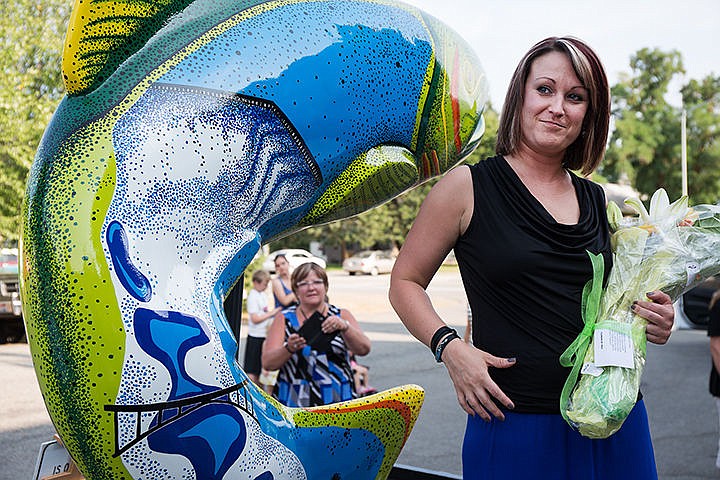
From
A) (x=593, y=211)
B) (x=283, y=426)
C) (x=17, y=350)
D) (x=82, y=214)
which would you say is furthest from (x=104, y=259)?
(x=17, y=350)

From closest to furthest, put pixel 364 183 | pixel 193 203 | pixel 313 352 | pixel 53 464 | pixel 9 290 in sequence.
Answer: pixel 193 203 < pixel 364 183 < pixel 53 464 < pixel 313 352 < pixel 9 290

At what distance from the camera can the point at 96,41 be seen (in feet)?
5.38

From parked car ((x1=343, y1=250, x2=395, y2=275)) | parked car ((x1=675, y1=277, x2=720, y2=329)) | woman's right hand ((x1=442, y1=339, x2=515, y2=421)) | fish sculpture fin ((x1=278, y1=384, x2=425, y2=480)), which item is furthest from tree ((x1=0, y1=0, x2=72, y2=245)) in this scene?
parked car ((x1=343, y1=250, x2=395, y2=275))

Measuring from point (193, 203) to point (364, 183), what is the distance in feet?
1.60

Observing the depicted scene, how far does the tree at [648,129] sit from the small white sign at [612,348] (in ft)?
Answer: 95.3

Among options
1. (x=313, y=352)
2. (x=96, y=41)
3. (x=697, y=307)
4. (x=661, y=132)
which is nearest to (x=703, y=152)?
(x=661, y=132)

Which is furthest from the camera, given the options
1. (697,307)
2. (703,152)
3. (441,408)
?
(703,152)

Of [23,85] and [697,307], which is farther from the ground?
[23,85]

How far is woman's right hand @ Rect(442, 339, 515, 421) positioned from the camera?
1609mm

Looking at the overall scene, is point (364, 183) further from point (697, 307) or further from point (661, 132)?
point (661, 132)

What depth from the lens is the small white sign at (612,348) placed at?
1.63 metres

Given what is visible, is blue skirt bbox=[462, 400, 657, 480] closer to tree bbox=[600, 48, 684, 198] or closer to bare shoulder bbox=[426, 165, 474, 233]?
bare shoulder bbox=[426, 165, 474, 233]

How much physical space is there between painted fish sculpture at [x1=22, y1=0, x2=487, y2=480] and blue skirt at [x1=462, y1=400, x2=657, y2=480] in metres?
0.24

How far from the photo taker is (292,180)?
172 centimetres
